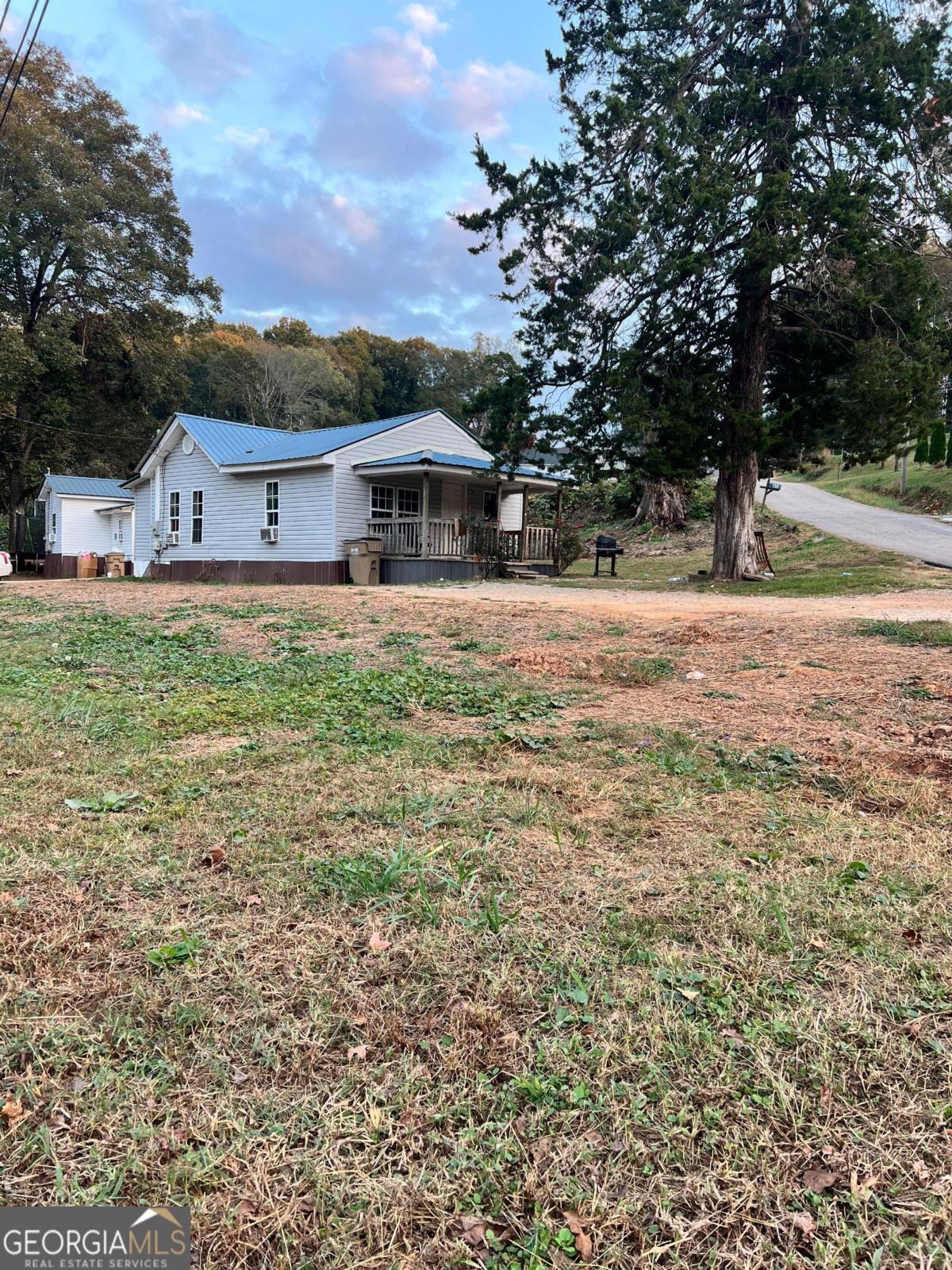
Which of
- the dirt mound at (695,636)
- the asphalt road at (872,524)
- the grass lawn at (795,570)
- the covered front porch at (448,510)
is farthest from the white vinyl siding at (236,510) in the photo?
the asphalt road at (872,524)

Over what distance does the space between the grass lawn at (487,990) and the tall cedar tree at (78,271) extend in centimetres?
2739

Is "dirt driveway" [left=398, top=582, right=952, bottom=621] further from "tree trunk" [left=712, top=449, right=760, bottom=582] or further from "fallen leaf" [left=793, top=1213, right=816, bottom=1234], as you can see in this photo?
"fallen leaf" [left=793, top=1213, right=816, bottom=1234]

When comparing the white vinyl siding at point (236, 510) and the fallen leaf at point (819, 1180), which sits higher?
the white vinyl siding at point (236, 510)

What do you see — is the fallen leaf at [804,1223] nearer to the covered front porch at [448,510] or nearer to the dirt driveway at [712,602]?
the dirt driveway at [712,602]

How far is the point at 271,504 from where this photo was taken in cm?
2075

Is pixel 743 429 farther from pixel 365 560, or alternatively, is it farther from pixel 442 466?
pixel 365 560

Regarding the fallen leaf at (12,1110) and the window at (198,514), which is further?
the window at (198,514)

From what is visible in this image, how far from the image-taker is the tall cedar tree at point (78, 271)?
26.2m

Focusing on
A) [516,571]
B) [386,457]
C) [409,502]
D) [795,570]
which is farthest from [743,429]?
[386,457]

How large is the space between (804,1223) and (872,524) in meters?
25.7

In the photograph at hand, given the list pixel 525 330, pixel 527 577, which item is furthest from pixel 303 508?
pixel 525 330

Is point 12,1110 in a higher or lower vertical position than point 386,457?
lower

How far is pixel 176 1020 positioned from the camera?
178cm

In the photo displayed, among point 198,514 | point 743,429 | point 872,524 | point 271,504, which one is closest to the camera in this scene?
point 743,429
